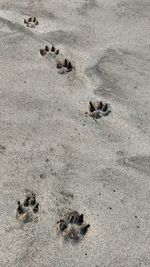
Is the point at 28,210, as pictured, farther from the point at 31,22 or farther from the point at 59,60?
the point at 31,22

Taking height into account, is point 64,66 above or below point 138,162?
above

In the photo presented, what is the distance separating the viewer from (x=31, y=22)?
25.6ft

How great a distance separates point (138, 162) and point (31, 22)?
3.34 m

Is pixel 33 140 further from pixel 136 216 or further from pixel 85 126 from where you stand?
pixel 136 216

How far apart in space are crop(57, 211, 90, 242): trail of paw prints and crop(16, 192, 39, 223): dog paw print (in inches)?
12.3

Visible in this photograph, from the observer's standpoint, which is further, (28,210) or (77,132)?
(77,132)

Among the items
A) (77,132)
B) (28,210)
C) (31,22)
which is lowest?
(28,210)

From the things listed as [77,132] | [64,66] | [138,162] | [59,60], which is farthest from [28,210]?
[59,60]

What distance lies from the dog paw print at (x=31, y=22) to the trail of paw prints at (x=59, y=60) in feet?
2.33

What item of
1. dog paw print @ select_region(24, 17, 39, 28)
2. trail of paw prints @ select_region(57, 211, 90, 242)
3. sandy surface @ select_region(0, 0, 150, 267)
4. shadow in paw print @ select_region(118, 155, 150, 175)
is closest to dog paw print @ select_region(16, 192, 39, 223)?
sandy surface @ select_region(0, 0, 150, 267)

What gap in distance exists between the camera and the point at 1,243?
16.4 ft

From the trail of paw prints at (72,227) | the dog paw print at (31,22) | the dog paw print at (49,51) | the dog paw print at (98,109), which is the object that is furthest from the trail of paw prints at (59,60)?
the trail of paw prints at (72,227)

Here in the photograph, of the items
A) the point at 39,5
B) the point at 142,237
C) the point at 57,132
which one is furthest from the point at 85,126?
the point at 39,5

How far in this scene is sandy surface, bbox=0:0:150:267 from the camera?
5.07 metres
